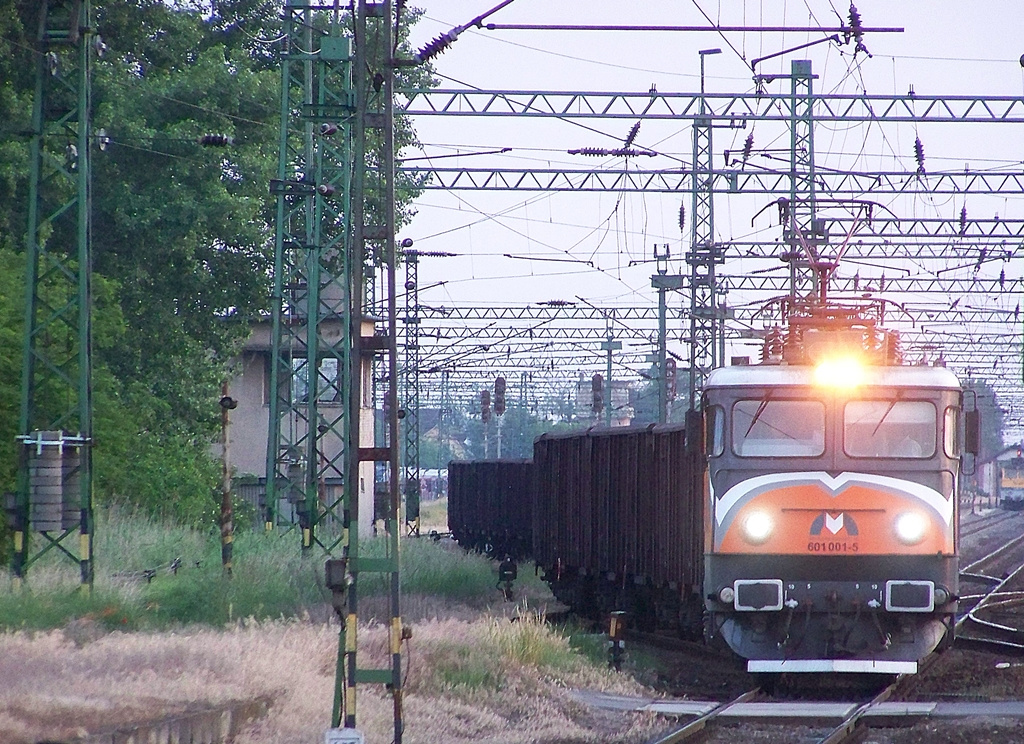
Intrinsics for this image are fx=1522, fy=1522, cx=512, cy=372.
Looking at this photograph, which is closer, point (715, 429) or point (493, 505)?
point (715, 429)

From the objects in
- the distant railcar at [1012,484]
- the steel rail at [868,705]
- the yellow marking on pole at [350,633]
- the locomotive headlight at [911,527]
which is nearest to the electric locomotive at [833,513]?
the locomotive headlight at [911,527]

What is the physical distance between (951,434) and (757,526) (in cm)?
215

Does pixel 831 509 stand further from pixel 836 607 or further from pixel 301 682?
pixel 301 682

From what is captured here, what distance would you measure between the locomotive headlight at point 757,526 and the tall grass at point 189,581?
4.15 metres

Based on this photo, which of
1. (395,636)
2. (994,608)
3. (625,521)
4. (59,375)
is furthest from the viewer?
(994,608)

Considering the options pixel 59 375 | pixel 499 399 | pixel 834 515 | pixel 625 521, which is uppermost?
pixel 499 399

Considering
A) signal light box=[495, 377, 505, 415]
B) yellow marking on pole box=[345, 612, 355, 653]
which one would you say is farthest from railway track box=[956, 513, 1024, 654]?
signal light box=[495, 377, 505, 415]

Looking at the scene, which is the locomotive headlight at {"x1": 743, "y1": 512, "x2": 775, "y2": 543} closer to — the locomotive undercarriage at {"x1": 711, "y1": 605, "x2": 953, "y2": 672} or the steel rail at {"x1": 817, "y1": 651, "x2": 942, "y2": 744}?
the locomotive undercarriage at {"x1": 711, "y1": 605, "x2": 953, "y2": 672}

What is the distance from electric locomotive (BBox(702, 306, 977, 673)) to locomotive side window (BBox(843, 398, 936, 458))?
1 cm

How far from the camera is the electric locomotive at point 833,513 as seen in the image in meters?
14.6

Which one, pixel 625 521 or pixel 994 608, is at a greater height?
pixel 625 521

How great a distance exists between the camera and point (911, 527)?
14617 millimetres

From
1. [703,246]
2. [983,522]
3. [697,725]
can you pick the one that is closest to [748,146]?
[703,246]

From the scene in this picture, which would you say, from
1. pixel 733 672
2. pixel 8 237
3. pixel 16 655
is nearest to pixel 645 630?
pixel 733 672
